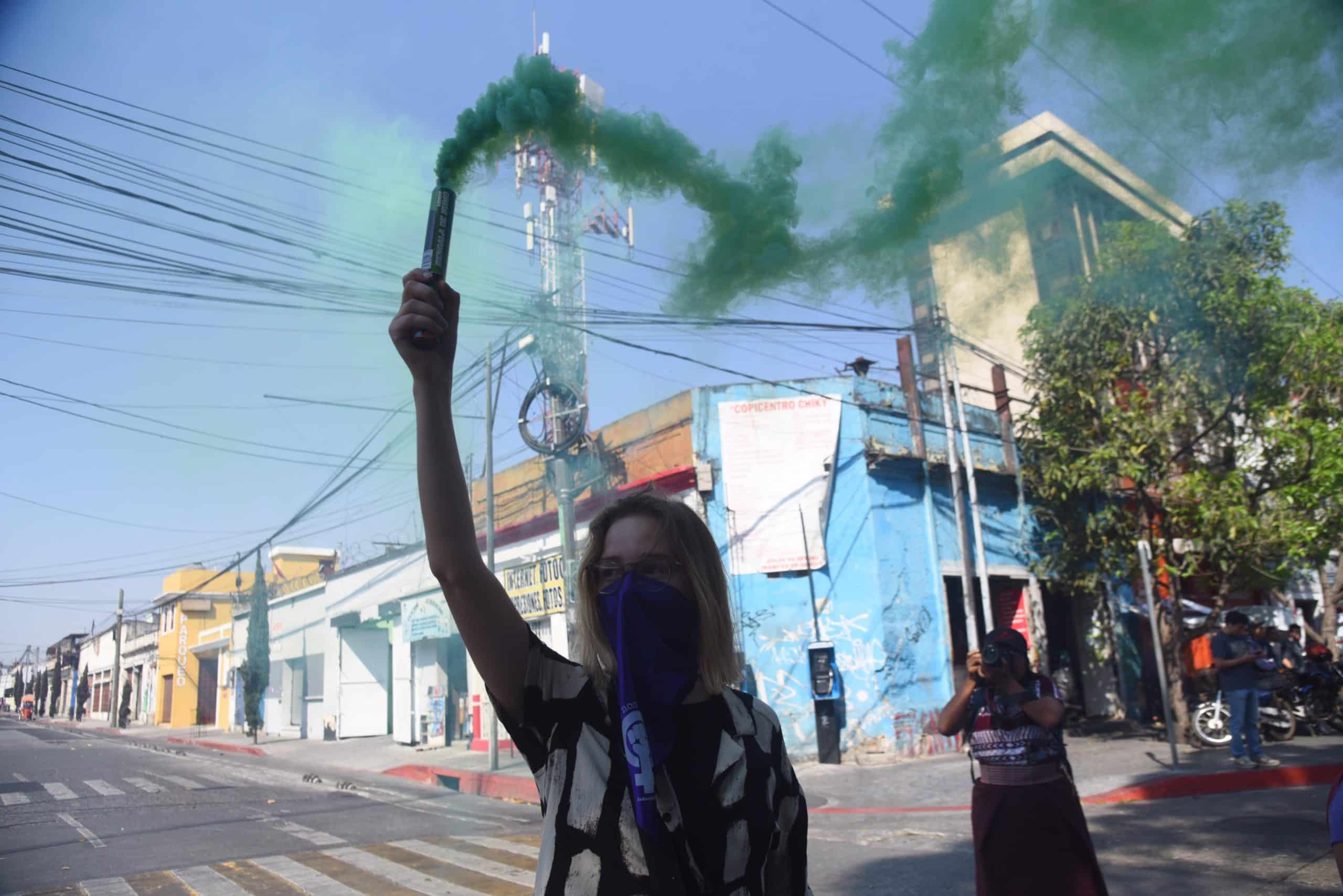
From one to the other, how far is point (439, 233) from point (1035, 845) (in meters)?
3.65

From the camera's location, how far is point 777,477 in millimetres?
14977

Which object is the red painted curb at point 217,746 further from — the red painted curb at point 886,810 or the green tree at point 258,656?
the red painted curb at point 886,810

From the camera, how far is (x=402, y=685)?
22656mm

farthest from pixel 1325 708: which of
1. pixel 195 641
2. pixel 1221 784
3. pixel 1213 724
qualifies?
pixel 195 641

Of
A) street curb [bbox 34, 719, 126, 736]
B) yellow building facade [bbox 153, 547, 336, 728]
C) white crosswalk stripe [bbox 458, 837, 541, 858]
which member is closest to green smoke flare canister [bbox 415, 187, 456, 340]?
white crosswalk stripe [bbox 458, 837, 541, 858]

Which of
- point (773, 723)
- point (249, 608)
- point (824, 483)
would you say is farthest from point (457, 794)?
point (249, 608)

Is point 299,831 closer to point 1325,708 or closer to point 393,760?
point 393,760

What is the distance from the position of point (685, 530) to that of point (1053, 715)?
9.71ft

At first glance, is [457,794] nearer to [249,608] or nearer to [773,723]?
[773,723]

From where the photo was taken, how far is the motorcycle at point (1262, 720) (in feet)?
40.2

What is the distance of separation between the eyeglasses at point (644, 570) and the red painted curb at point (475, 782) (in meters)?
11.0

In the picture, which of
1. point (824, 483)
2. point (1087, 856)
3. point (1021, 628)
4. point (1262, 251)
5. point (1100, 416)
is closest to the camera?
point (1087, 856)

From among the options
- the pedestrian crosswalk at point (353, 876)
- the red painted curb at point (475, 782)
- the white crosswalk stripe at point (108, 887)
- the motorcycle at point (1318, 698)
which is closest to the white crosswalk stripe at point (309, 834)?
the pedestrian crosswalk at point (353, 876)

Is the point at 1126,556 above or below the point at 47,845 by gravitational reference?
above
